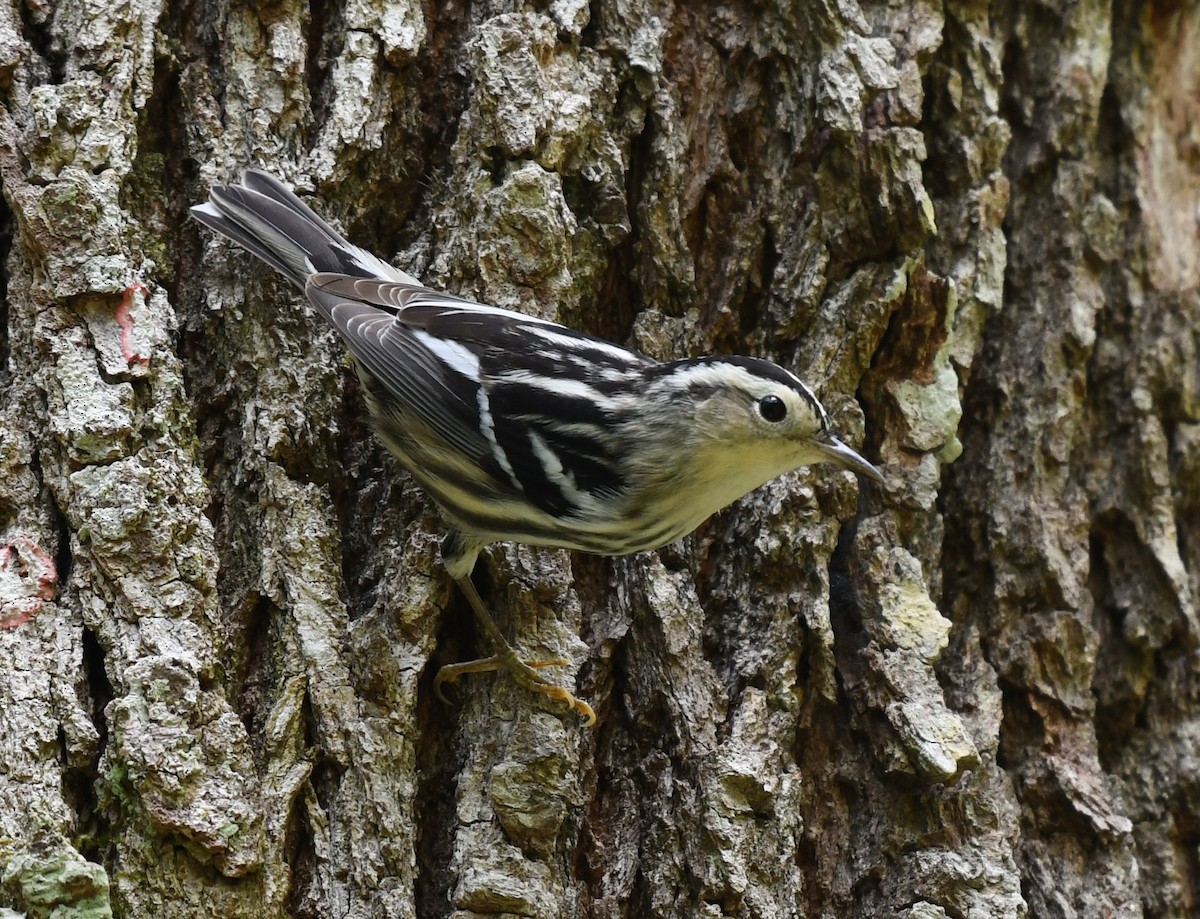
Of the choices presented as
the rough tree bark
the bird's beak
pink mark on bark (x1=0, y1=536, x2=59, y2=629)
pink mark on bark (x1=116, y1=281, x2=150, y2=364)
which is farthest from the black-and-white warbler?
pink mark on bark (x1=0, y1=536, x2=59, y2=629)

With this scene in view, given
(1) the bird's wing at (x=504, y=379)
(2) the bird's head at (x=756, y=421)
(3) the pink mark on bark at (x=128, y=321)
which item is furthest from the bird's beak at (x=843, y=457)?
(3) the pink mark on bark at (x=128, y=321)

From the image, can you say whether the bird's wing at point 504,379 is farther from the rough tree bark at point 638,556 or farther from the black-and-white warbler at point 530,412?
the rough tree bark at point 638,556

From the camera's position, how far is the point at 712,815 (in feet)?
9.10

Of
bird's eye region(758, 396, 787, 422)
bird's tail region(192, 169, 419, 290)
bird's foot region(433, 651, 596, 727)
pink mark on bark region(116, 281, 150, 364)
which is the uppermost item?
bird's tail region(192, 169, 419, 290)

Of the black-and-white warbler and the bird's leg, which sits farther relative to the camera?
the black-and-white warbler

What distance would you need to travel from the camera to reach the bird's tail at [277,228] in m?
3.00

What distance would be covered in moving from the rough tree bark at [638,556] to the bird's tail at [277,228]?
10cm

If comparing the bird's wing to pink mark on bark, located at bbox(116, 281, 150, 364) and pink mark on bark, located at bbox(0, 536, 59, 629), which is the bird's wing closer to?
pink mark on bark, located at bbox(116, 281, 150, 364)

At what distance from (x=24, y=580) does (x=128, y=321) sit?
617mm

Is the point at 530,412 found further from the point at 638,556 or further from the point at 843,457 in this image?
the point at 843,457

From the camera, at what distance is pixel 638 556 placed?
3.19m

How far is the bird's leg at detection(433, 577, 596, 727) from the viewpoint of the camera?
2.83 meters

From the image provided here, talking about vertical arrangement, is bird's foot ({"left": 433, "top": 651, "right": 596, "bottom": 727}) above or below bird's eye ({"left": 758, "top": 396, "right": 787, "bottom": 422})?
below

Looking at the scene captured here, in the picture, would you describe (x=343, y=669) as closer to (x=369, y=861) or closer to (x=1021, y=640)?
(x=369, y=861)
